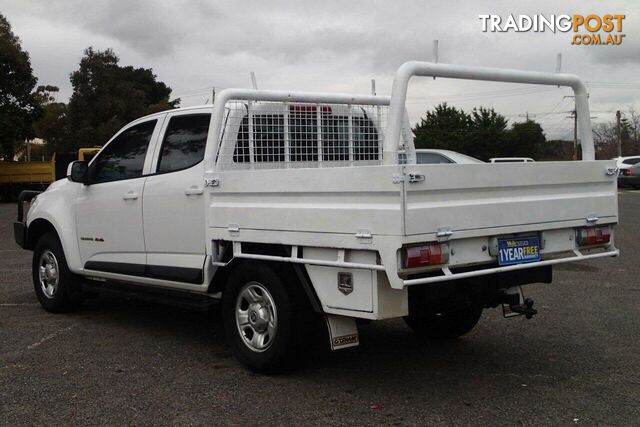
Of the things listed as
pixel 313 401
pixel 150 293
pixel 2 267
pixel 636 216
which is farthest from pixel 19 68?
pixel 313 401

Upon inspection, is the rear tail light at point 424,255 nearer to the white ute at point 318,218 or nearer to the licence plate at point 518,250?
the white ute at point 318,218

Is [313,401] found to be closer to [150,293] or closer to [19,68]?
[150,293]

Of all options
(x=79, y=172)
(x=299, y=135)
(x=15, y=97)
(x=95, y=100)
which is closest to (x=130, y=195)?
(x=79, y=172)

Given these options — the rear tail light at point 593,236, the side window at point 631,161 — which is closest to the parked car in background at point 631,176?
the side window at point 631,161

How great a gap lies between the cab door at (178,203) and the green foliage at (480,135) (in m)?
40.7

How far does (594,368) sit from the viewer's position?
497cm

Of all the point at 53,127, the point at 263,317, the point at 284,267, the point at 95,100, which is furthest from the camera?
the point at 53,127

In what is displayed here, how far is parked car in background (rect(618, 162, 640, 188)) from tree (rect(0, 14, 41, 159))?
30.7 m

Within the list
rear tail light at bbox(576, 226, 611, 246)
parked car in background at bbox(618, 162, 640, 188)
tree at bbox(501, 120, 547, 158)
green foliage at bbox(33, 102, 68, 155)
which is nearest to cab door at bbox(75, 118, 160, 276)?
rear tail light at bbox(576, 226, 611, 246)

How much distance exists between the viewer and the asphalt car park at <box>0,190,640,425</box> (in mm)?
4066

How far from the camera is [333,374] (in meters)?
4.85

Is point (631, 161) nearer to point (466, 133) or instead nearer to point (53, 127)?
point (466, 133)

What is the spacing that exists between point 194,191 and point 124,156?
1427 millimetres

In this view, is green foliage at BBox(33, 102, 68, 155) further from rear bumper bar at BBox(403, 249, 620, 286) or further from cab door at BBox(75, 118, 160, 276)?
rear bumper bar at BBox(403, 249, 620, 286)
